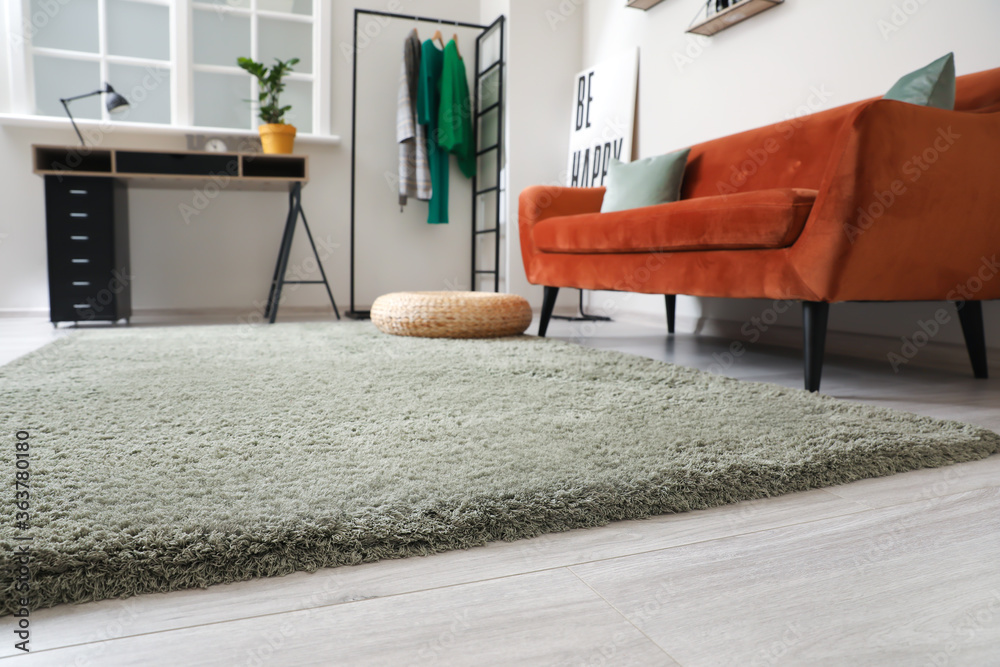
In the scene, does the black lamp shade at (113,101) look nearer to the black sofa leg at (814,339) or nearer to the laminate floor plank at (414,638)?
the black sofa leg at (814,339)

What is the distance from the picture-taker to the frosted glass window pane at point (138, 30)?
3613 millimetres

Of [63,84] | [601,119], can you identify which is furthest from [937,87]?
[63,84]

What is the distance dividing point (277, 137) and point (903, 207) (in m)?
2.92

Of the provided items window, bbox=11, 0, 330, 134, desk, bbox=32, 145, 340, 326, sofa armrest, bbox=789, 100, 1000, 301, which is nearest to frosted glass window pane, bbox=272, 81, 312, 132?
window, bbox=11, 0, 330, 134

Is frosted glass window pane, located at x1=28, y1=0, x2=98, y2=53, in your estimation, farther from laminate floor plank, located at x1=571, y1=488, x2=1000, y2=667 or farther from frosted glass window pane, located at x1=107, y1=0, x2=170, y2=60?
laminate floor plank, located at x1=571, y1=488, x2=1000, y2=667

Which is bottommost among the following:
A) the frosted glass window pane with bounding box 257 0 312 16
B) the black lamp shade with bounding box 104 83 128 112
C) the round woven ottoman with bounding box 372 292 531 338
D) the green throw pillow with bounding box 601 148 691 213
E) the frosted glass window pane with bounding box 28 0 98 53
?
the round woven ottoman with bounding box 372 292 531 338

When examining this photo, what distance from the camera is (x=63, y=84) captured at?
354 centimetres

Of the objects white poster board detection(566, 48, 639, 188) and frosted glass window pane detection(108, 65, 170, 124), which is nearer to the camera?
white poster board detection(566, 48, 639, 188)

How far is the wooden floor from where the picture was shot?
0.52m

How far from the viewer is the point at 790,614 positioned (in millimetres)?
583

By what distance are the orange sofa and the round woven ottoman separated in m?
0.58

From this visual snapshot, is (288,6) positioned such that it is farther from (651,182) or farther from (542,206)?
(651,182)

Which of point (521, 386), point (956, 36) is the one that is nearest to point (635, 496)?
point (521, 386)

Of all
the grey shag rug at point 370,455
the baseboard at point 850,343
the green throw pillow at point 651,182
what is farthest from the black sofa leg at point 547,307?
the grey shag rug at point 370,455
